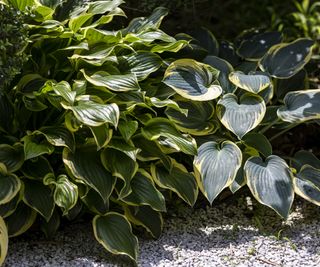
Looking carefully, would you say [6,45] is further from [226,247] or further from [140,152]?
[226,247]

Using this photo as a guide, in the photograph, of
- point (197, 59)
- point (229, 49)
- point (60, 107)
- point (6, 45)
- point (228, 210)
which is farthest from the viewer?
point (229, 49)

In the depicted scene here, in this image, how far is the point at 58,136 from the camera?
3.22m

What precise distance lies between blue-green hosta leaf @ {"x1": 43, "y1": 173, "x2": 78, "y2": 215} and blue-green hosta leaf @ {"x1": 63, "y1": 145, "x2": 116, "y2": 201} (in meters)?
0.05

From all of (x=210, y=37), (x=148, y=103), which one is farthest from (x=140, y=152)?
(x=210, y=37)

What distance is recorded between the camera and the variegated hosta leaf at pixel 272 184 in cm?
328

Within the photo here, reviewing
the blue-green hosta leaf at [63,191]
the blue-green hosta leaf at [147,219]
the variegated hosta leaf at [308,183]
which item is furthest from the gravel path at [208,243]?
the blue-green hosta leaf at [63,191]

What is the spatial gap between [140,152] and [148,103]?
0.25 metres

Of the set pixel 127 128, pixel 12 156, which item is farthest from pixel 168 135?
pixel 12 156

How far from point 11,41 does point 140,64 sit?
0.72 meters

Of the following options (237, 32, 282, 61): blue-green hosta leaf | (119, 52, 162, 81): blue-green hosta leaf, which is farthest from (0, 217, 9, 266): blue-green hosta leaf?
(237, 32, 282, 61): blue-green hosta leaf

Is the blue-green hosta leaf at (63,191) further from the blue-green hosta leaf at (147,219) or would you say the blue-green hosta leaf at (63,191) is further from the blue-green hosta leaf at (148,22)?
the blue-green hosta leaf at (148,22)

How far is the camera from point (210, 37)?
426cm

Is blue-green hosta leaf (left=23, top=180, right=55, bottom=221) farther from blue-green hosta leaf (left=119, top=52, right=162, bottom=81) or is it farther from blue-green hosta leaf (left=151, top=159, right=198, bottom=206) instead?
blue-green hosta leaf (left=119, top=52, right=162, bottom=81)

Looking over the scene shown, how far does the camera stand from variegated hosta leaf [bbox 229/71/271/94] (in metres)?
3.62
